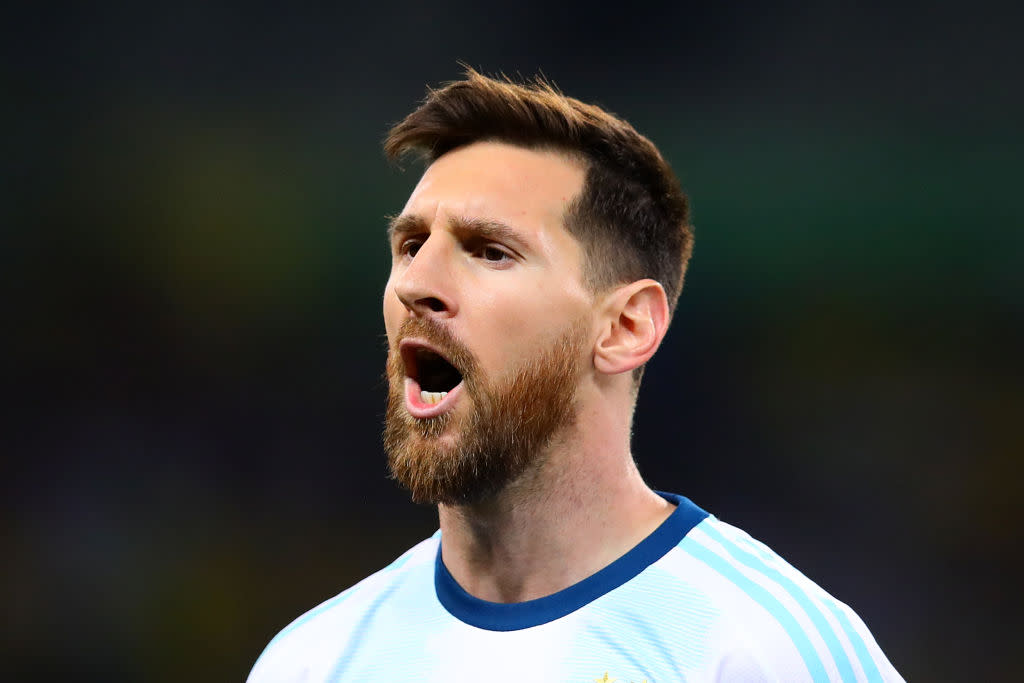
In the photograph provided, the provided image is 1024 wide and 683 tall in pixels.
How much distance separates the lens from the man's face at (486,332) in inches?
78.1

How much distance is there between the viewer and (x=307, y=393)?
480 centimetres

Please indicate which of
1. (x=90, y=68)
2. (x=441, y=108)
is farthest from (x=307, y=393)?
(x=441, y=108)

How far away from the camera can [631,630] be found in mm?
1931

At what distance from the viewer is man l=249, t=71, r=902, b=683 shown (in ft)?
6.29

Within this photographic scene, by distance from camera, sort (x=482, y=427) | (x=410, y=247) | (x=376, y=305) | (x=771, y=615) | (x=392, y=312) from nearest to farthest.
→ (x=771, y=615)
(x=482, y=427)
(x=392, y=312)
(x=410, y=247)
(x=376, y=305)

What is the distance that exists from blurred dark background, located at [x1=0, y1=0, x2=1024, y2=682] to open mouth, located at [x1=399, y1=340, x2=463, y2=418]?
224cm

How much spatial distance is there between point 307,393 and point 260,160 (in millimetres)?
1146

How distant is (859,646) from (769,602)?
0.64 feet

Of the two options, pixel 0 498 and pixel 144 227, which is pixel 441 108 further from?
pixel 0 498

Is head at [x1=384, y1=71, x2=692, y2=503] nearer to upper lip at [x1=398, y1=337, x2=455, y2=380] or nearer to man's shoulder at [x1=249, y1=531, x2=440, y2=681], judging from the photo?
upper lip at [x1=398, y1=337, x2=455, y2=380]

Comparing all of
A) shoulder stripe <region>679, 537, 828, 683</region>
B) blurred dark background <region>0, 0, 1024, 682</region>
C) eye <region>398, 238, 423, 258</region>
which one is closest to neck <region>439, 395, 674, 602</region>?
shoulder stripe <region>679, 537, 828, 683</region>

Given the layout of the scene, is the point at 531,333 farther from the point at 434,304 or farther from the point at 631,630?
the point at 631,630

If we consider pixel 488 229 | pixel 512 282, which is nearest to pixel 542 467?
pixel 512 282

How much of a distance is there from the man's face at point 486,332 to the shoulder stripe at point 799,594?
0.40 meters
